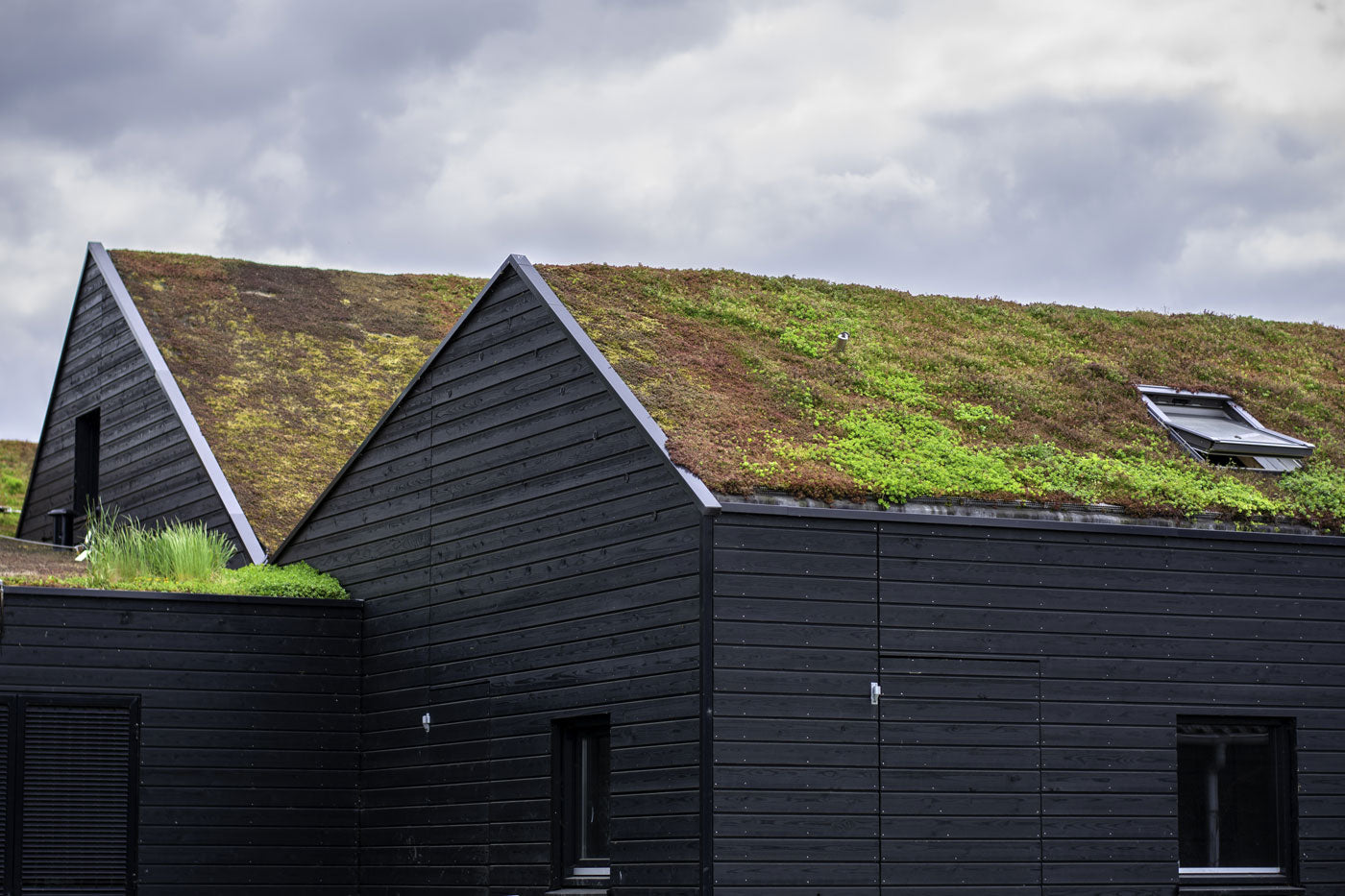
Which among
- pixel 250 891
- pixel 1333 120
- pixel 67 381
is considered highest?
pixel 1333 120

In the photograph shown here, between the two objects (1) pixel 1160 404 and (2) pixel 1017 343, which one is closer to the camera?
(1) pixel 1160 404

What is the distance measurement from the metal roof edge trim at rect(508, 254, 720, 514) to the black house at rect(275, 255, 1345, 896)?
0.03 m

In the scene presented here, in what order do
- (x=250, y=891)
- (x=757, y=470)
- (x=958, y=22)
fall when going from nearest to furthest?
(x=757, y=470), (x=250, y=891), (x=958, y=22)

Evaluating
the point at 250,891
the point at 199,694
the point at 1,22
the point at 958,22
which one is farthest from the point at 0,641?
the point at 958,22

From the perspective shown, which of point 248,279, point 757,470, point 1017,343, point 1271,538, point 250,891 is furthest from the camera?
point 248,279

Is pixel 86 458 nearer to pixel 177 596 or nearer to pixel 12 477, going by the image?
pixel 177 596

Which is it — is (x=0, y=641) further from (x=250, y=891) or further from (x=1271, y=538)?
(x=1271, y=538)

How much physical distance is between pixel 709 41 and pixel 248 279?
798cm

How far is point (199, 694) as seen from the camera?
509 inches

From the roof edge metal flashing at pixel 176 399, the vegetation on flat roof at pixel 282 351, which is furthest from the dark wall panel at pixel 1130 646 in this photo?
the vegetation on flat roof at pixel 282 351

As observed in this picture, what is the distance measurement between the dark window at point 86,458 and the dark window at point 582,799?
452 inches

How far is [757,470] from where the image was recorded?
10.3 meters

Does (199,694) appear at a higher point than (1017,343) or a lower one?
lower

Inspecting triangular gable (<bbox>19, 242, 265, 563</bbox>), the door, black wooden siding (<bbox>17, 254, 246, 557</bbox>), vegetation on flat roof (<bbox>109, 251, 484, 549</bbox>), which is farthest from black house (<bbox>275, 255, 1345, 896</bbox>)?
black wooden siding (<bbox>17, 254, 246, 557</bbox>)
